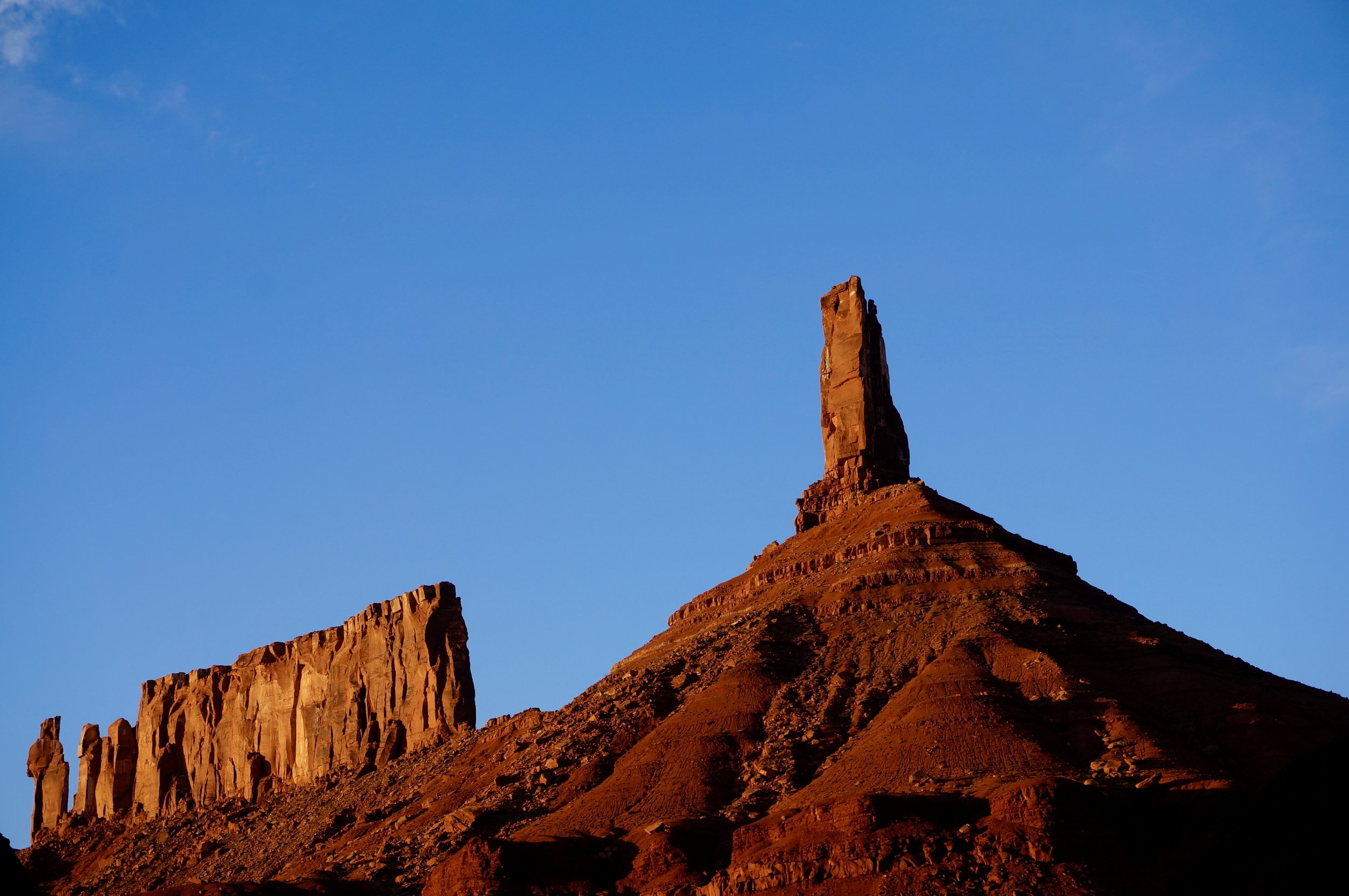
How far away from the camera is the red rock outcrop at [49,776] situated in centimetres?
14462

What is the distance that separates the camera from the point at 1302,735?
249 ft

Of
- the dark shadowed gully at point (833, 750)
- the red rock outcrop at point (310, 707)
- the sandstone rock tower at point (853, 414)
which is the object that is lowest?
the dark shadowed gully at point (833, 750)

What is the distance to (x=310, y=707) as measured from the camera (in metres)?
124

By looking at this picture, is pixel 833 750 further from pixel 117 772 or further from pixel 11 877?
pixel 117 772

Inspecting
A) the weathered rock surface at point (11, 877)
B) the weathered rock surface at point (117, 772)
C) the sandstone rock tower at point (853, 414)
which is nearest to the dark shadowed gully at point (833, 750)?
the sandstone rock tower at point (853, 414)

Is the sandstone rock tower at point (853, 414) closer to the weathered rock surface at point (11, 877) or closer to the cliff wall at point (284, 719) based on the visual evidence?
the cliff wall at point (284, 719)

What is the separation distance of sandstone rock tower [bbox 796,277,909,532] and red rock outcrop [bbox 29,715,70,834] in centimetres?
6581

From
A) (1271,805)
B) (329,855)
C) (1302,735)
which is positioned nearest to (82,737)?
(329,855)

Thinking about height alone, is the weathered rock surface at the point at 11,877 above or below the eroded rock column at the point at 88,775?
below

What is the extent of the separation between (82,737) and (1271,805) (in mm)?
Result: 107270

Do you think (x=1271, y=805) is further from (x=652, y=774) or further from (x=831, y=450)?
(x=831, y=450)

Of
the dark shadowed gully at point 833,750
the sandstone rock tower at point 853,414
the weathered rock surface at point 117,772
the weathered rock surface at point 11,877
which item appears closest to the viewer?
the weathered rock surface at point 11,877

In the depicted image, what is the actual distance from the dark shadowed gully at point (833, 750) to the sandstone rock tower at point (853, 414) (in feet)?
0.69

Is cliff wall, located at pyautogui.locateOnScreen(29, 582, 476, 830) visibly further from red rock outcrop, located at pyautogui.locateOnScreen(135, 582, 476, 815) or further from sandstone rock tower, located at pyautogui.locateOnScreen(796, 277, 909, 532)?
sandstone rock tower, located at pyautogui.locateOnScreen(796, 277, 909, 532)
